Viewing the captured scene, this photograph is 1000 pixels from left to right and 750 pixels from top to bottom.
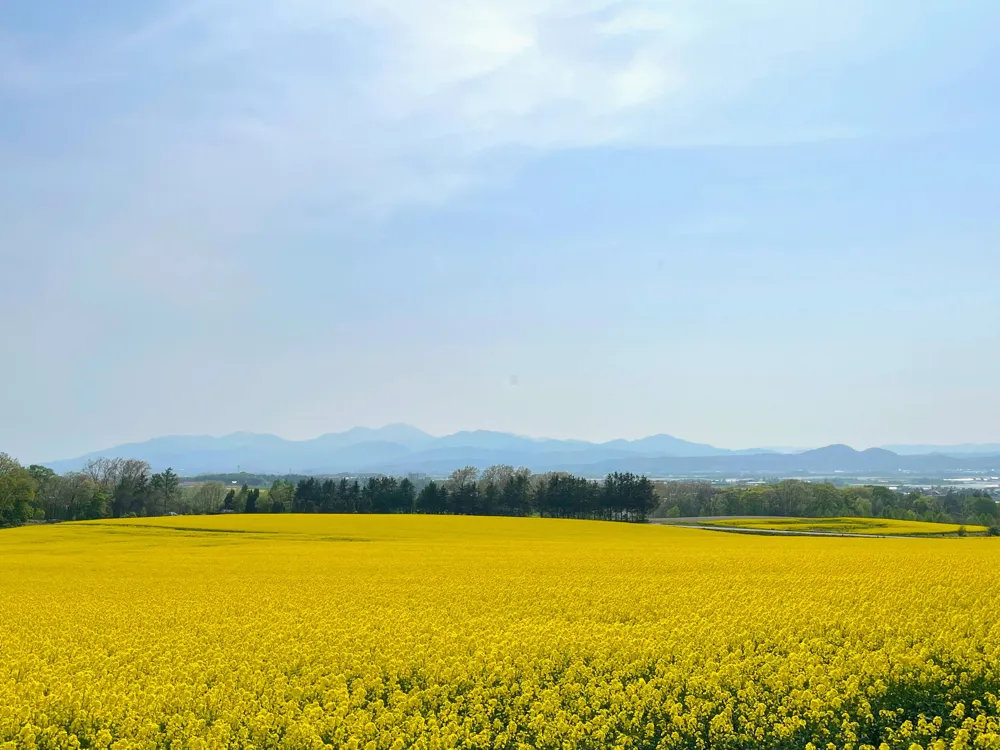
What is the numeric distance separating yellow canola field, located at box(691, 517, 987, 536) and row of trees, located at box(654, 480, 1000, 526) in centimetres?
2660

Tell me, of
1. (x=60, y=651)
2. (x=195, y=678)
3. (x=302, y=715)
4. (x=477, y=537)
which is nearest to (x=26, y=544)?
(x=477, y=537)

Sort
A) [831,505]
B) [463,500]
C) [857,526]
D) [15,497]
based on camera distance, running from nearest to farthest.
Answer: [857,526]
[15,497]
[463,500]
[831,505]

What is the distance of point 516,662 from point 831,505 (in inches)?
4145

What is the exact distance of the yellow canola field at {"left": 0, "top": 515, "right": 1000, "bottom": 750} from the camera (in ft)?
27.2

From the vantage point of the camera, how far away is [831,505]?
103188 mm

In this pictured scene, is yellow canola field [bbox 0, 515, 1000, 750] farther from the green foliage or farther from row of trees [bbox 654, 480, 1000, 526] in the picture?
row of trees [bbox 654, 480, 1000, 526]

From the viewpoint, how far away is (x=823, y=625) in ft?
40.5

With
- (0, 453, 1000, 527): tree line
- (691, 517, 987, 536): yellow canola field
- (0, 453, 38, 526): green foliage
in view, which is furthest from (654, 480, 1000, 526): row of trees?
(0, 453, 38, 526): green foliage

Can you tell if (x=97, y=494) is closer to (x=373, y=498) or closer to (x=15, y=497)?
(x=15, y=497)

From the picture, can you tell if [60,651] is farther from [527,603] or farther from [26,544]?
[26,544]

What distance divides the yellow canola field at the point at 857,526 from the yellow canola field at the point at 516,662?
4910 cm

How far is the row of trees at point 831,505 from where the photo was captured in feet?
326

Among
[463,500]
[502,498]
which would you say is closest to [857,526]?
[502,498]

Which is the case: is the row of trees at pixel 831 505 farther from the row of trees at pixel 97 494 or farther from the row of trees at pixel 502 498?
the row of trees at pixel 97 494
